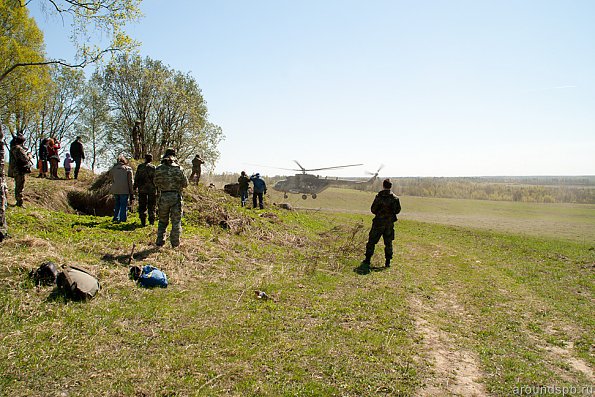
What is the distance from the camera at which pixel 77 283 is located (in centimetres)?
653

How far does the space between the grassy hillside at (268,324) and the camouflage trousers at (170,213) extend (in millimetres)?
368

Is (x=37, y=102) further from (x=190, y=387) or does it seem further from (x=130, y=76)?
(x=190, y=387)

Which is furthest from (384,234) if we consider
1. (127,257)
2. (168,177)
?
(127,257)

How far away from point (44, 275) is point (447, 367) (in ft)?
22.7

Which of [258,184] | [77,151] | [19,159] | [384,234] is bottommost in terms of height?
[384,234]

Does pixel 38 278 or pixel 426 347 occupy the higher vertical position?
pixel 38 278

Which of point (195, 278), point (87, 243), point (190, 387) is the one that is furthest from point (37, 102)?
point (190, 387)

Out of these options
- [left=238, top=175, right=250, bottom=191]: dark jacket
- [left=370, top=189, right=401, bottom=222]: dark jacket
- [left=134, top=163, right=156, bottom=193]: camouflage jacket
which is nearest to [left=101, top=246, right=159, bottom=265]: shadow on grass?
[left=134, top=163, right=156, bottom=193]: camouflage jacket

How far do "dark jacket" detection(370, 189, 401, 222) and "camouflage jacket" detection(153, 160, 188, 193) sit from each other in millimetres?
6026

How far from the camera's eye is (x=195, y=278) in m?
8.73

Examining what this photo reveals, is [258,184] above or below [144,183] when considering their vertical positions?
above

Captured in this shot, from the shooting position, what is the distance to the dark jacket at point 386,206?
11.6 meters

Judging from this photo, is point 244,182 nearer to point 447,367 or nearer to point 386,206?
point 386,206

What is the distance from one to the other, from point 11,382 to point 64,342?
975 millimetres
